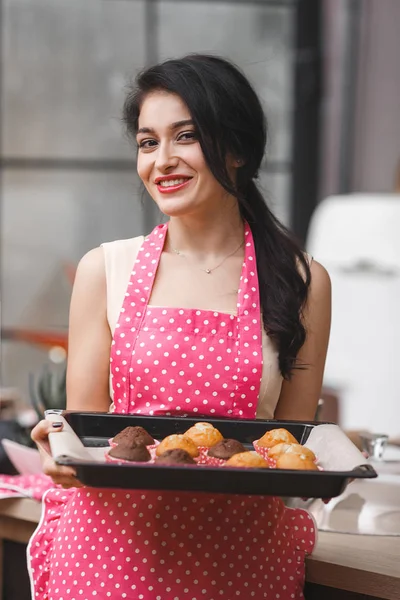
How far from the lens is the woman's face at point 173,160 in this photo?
5.36ft

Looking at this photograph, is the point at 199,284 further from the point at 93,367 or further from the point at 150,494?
the point at 150,494

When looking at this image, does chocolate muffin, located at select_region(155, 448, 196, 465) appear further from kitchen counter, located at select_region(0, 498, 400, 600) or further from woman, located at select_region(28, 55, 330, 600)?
kitchen counter, located at select_region(0, 498, 400, 600)

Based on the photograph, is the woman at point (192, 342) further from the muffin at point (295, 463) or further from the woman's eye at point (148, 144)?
the muffin at point (295, 463)

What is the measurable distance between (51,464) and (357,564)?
1.82 feet

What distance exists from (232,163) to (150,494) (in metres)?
0.57

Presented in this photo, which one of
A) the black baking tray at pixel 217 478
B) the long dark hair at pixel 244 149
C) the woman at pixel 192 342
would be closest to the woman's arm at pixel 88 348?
the woman at pixel 192 342

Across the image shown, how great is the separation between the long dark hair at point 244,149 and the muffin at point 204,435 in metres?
0.24

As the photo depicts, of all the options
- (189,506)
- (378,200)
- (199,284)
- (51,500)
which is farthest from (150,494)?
(378,200)

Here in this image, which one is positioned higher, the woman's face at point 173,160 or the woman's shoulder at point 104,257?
the woman's face at point 173,160

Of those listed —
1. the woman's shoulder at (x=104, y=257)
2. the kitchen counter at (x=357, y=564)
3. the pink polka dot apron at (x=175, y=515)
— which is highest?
the woman's shoulder at (x=104, y=257)

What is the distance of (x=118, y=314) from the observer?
1.68 metres

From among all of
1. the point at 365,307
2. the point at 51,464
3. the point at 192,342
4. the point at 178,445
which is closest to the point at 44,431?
the point at 51,464

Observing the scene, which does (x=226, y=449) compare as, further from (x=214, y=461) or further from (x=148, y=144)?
(x=148, y=144)

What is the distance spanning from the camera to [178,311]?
1.67 metres
